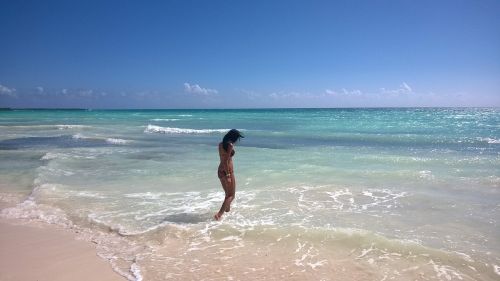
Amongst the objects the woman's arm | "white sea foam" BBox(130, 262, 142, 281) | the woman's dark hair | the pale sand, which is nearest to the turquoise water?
"white sea foam" BBox(130, 262, 142, 281)

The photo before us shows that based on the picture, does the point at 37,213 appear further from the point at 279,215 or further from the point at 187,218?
the point at 279,215

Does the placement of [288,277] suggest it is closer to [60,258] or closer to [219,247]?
[219,247]

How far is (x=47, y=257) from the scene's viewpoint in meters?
5.41

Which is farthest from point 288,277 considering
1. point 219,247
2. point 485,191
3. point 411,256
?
point 485,191

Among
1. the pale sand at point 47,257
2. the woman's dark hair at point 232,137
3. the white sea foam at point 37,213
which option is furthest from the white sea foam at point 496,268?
the white sea foam at point 37,213

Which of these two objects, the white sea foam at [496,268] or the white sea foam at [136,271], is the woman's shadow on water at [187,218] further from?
the white sea foam at [496,268]

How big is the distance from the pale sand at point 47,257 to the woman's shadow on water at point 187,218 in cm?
159

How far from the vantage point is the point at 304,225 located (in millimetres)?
6840

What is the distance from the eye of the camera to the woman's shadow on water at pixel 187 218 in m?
7.07

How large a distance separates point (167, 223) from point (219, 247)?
1439 millimetres

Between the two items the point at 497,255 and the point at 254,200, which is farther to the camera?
the point at 254,200

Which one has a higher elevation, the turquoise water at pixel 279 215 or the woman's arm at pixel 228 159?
the woman's arm at pixel 228 159

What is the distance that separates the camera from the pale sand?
484 centimetres

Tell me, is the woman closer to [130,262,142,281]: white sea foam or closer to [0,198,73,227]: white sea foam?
[130,262,142,281]: white sea foam
